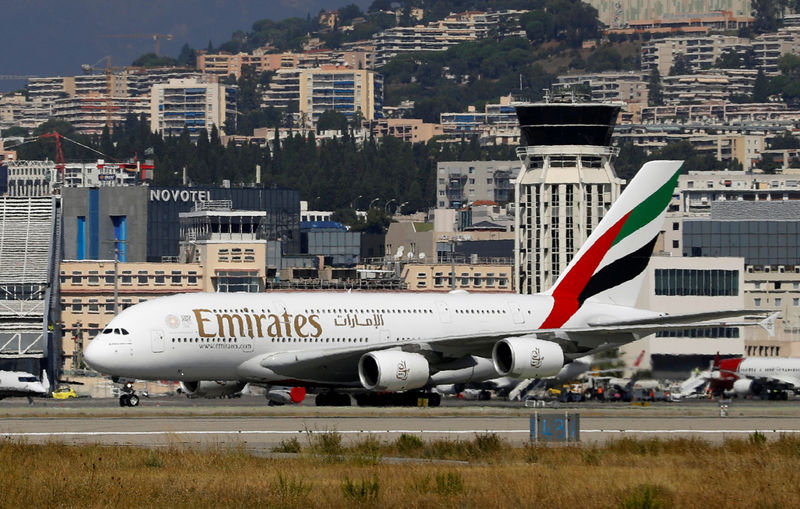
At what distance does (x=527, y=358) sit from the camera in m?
65.0

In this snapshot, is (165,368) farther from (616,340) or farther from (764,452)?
(764,452)

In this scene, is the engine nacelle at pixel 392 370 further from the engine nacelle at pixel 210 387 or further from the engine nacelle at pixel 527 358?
the engine nacelle at pixel 210 387

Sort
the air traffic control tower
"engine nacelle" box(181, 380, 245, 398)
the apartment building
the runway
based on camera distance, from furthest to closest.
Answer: the apartment building, the air traffic control tower, "engine nacelle" box(181, 380, 245, 398), the runway

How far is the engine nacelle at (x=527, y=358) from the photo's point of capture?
64938mm

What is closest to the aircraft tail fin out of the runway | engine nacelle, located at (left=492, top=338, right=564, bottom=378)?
engine nacelle, located at (left=492, top=338, right=564, bottom=378)

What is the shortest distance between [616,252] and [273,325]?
1415 centimetres

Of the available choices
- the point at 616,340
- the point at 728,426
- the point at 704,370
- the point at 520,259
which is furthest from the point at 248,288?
the point at 728,426

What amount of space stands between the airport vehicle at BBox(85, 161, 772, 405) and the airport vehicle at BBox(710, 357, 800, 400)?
3304cm

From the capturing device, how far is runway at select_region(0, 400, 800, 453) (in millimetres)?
47500

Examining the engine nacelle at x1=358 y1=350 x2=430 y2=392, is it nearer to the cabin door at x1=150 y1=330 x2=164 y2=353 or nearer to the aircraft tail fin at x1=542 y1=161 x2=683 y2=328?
the cabin door at x1=150 y1=330 x2=164 y2=353

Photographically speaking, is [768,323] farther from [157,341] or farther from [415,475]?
[415,475]

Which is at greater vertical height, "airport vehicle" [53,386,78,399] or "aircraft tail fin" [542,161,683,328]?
"aircraft tail fin" [542,161,683,328]

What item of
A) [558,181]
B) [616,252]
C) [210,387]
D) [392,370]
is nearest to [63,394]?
[210,387]

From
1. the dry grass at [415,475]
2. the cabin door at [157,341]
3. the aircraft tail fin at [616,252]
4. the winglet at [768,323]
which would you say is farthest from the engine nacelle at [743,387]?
the dry grass at [415,475]
